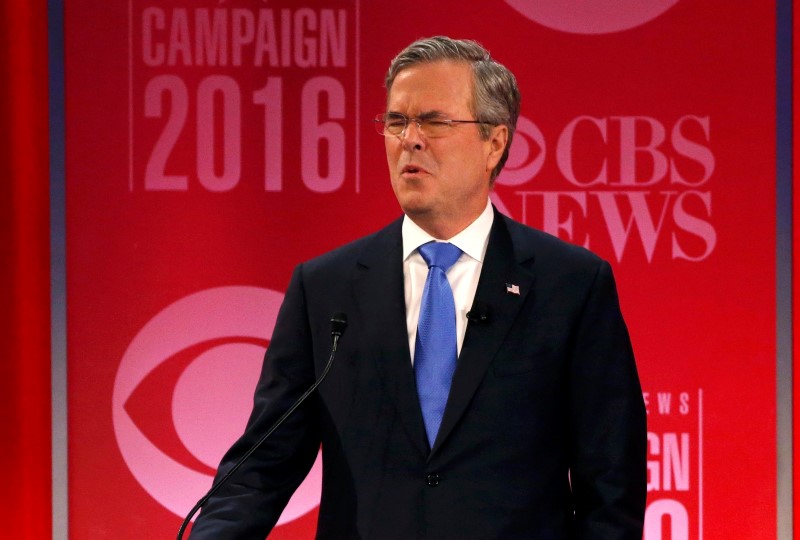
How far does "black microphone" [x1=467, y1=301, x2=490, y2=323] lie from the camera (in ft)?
5.89

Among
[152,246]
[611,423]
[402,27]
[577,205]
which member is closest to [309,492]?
[152,246]

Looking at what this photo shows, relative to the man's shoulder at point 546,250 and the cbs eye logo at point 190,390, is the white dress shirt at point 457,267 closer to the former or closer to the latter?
the man's shoulder at point 546,250

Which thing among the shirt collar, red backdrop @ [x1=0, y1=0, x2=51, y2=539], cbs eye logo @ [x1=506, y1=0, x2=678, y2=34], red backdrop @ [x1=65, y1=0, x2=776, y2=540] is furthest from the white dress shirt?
red backdrop @ [x1=0, y1=0, x2=51, y2=539]

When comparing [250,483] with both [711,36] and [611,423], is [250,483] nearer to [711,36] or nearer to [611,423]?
[611,423]

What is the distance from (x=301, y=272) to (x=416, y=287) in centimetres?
23

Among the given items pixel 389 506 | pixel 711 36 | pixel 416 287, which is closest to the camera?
pixel 389 506

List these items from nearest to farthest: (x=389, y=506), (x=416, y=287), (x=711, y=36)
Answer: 1. (x=389, y=506)
2. (x=416, y=287)
3. (x=711, y=36)

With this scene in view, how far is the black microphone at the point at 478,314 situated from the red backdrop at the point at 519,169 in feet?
4.91

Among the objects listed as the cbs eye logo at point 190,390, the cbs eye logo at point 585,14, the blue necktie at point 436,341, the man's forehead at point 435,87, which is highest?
the cbs eye logo at point 585,14

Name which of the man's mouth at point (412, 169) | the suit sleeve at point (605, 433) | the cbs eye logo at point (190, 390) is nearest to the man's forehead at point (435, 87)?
the man's mouth at point (412, 169)

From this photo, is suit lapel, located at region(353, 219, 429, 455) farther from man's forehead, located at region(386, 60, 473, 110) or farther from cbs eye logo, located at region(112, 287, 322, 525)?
cbs eye logo, located at region(112, 287, 322, 525)

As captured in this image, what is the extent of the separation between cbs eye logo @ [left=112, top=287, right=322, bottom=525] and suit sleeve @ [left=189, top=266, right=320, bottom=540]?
55.5 inches

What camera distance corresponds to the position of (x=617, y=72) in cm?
323

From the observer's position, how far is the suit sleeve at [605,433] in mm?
1747
